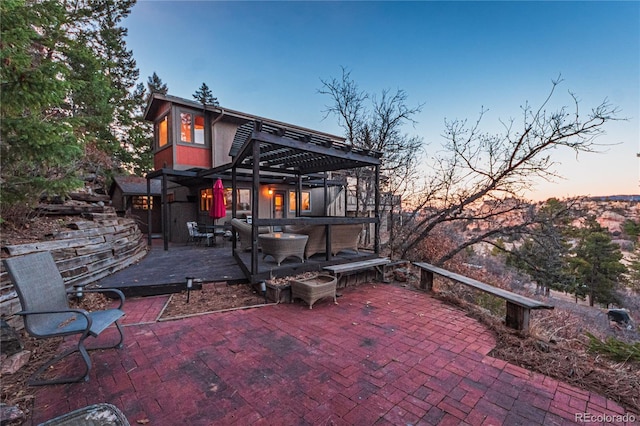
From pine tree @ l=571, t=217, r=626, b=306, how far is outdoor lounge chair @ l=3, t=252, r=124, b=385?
88.0 feet

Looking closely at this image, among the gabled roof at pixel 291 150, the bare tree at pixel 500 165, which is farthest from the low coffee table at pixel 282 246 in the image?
the bare tree at pixel 500 165

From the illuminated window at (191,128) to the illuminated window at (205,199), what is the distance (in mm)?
2021

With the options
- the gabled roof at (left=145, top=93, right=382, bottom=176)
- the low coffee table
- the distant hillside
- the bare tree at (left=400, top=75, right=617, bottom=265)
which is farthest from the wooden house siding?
the distant hillside

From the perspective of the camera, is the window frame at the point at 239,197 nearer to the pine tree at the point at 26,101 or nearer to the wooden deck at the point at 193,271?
the wooden deck at the point at 193,271

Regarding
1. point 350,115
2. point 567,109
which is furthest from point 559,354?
point 350,115

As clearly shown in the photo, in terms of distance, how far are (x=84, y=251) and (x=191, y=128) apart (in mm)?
7130

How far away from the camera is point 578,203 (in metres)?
6.54

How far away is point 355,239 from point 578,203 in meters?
5.88

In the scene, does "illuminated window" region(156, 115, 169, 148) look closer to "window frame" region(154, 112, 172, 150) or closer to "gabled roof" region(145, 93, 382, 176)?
"window frame" region(154, 112, 172, 150)

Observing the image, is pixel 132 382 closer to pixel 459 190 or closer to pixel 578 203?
pixel 459 190

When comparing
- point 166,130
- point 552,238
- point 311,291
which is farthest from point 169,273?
point 552,238

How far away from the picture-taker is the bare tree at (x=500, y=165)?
6293 millimetres

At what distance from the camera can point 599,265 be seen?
65.5ft

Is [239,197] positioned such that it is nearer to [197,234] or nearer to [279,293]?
[197,234]
